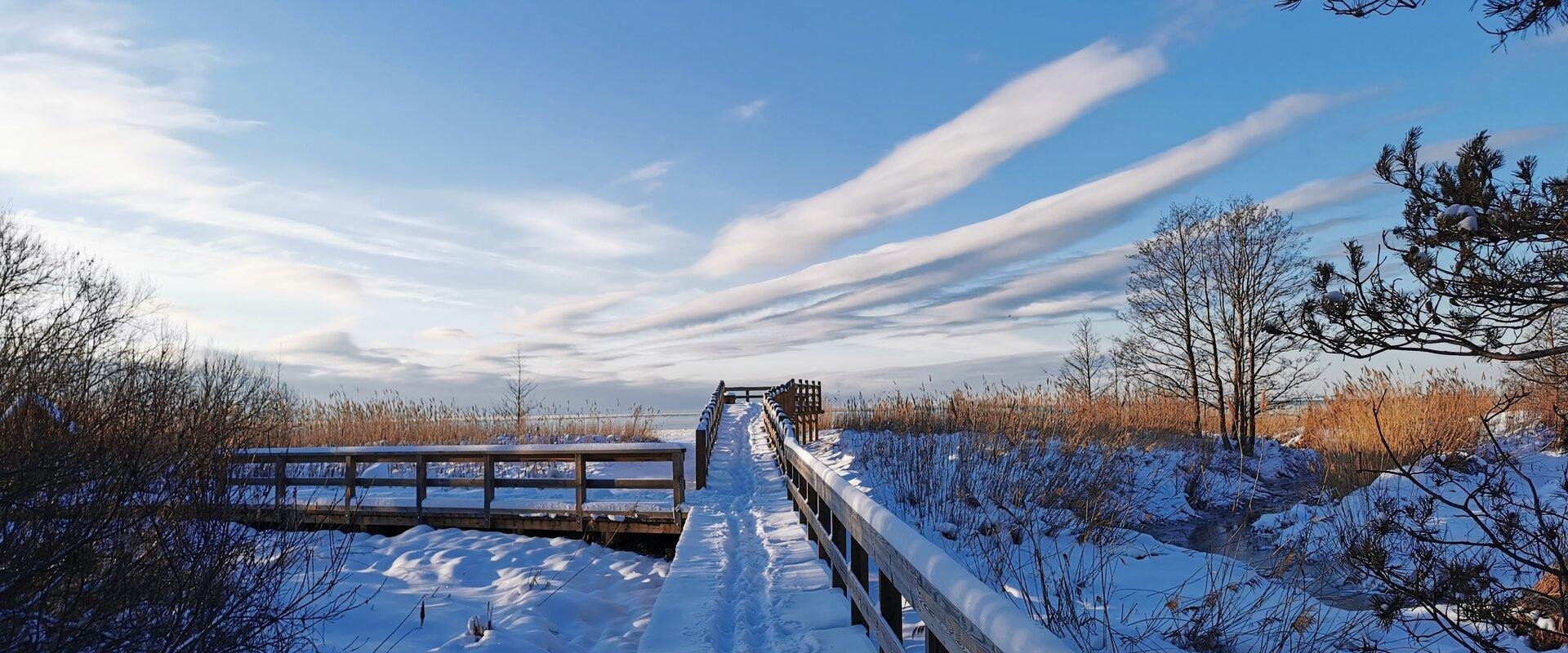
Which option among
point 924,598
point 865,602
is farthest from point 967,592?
point 865,602

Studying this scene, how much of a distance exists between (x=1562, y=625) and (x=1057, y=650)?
5.52 metres

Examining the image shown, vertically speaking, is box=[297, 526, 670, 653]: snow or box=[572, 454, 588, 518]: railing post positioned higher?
box=[572, 454, 588, 518]: railing post

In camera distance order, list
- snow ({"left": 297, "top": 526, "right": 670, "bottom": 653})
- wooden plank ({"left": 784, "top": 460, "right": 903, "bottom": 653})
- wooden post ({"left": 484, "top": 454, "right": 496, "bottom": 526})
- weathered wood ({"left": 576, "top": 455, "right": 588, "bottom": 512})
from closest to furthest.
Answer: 1. wooden plank ({"left": 784, "top": 460, "right": 903, "bottom": 653})
2. snow ({"left": 297, "top": 526, "right": 670, "bottom": 653})
3. weathered wood ({"left": 576, "top": 455, "right": 588, "bottom": 512})
4. wooden post ({"left": 484, "top": 454, "right": 496, "bottom": 526})

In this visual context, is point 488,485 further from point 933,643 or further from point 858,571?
point 933,643

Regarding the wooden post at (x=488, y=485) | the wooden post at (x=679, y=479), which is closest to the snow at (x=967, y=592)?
the wooden post at (x=679, y=479)

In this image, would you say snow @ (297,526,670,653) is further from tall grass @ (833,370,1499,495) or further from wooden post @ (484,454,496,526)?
tall grass @ (833,370,1499,495)

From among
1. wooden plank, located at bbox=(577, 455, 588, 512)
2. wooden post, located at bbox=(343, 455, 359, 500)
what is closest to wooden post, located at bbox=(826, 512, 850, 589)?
wooden plank, located at bbox=(577, 455, 588, 512)

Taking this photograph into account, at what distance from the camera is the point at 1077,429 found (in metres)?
14.1

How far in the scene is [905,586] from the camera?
3.77m

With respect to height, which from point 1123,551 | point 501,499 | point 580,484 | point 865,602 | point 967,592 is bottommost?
point 1123,551

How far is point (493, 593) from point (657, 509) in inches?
141

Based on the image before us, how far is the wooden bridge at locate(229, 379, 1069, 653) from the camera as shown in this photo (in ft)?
9.94

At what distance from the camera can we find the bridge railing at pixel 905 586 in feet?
7.75

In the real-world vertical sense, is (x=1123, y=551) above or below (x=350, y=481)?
below
